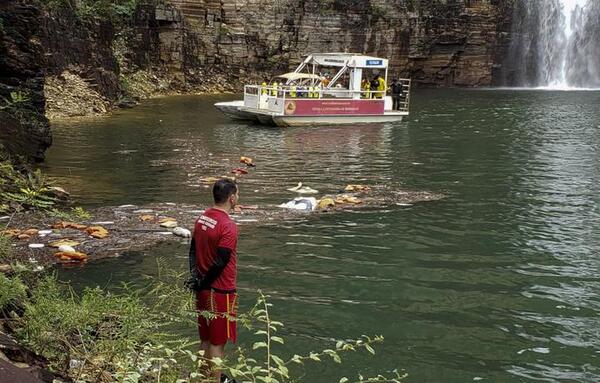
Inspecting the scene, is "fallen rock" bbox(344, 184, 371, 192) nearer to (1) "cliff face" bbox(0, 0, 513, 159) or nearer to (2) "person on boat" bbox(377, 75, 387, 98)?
(2) "person on boat" bbox(377, 75, 387, 98)

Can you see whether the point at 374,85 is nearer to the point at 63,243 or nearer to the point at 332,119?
the point at 332,119

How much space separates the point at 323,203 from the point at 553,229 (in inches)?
183

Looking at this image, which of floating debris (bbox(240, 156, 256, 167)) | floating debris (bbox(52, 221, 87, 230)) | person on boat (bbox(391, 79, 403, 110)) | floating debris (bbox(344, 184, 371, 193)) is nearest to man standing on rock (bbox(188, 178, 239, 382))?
floating debris (bbox(52, 221, 87, 230))

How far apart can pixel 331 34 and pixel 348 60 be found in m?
24.5

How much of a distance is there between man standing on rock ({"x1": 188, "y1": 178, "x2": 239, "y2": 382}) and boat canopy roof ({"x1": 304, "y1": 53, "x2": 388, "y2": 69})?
26.1 meters

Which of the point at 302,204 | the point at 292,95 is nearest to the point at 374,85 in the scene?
the point at 292,95

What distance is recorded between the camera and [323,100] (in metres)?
29.8

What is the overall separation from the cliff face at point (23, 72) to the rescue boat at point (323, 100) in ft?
42.6

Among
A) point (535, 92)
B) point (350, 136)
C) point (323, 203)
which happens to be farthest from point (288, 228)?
point (535, 92)

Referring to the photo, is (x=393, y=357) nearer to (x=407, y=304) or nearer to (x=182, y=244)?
(x=407, y=304)

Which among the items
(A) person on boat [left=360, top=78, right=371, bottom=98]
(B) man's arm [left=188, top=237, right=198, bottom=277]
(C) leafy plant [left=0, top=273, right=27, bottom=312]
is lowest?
(C) leafy plant [left=0, top=273, right=27, bottom=312]

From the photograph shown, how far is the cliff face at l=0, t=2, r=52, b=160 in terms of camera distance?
16484 mm

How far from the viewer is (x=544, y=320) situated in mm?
8062

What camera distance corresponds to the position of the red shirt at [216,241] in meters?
5.64
